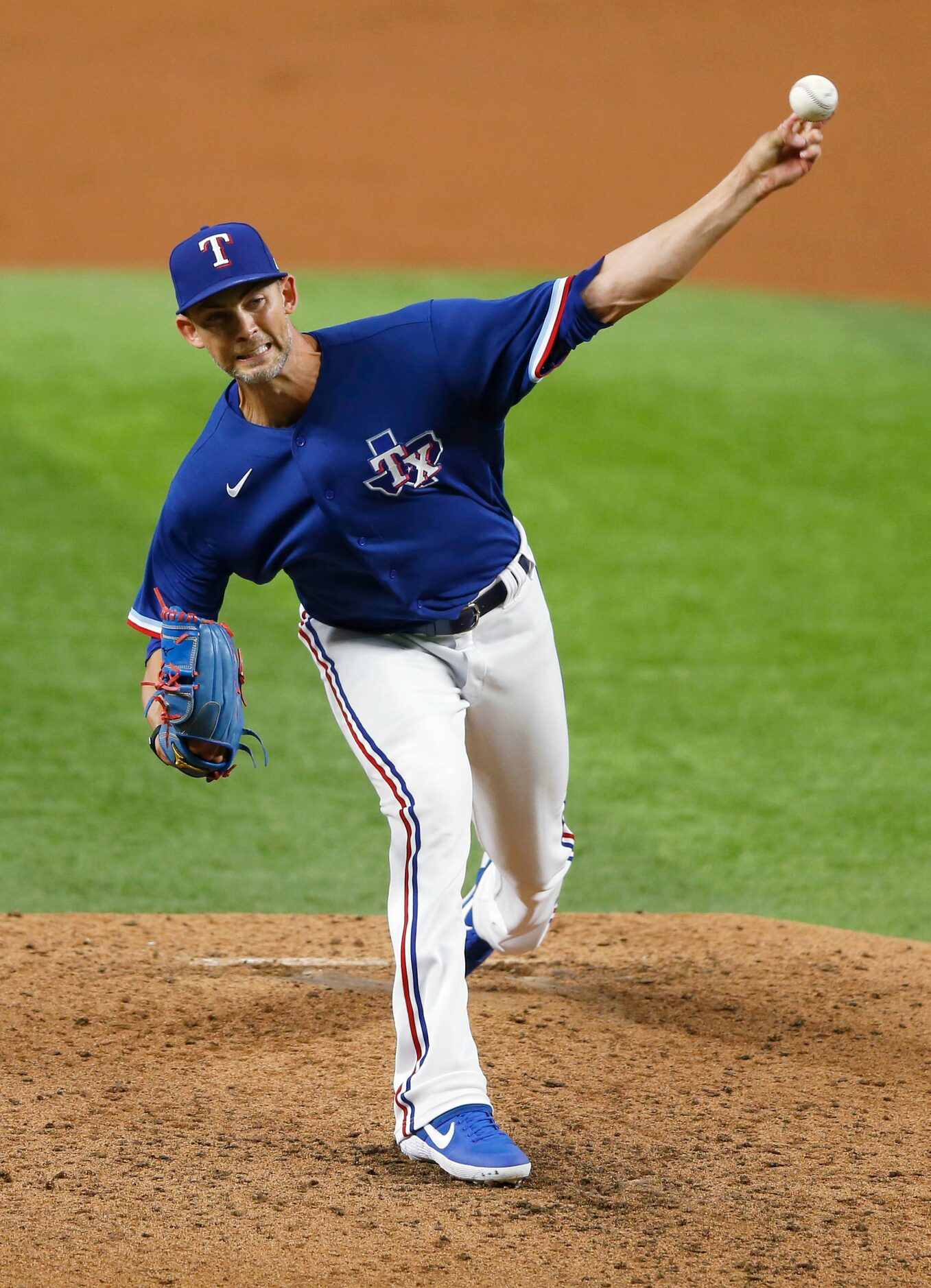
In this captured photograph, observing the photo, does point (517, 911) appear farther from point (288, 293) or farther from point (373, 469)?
point (288, 293)

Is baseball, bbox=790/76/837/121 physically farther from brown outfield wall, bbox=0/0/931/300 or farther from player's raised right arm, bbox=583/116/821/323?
brown outfield wall, bbox=0/0/931/300

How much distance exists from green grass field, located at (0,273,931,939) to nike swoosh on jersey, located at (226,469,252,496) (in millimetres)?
2410

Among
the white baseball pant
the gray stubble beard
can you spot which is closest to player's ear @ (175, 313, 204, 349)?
the gray stubble beard

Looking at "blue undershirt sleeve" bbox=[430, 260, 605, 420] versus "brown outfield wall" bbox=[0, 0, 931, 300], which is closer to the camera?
"blue undershirt sleeve" bbox=[430, 260, 605, 420]

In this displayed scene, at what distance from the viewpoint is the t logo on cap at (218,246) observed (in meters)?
3.22

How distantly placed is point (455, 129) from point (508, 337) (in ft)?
42.5

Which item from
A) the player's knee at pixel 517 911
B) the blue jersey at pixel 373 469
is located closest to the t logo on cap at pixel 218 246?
the blue jersey at pixel 373 469

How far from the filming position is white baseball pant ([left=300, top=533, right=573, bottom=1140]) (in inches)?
127

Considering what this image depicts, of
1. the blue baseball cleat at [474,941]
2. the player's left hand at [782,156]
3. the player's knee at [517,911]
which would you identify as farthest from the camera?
the blue baseball cleat at [474,941]

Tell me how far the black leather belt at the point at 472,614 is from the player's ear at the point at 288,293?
29.3 inches

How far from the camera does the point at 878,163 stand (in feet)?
49.4

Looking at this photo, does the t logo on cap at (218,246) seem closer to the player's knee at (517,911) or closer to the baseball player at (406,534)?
the baseball player at (406,534)

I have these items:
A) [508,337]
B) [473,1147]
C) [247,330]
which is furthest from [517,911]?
[247,330]

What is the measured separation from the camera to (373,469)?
3318 millimetres
